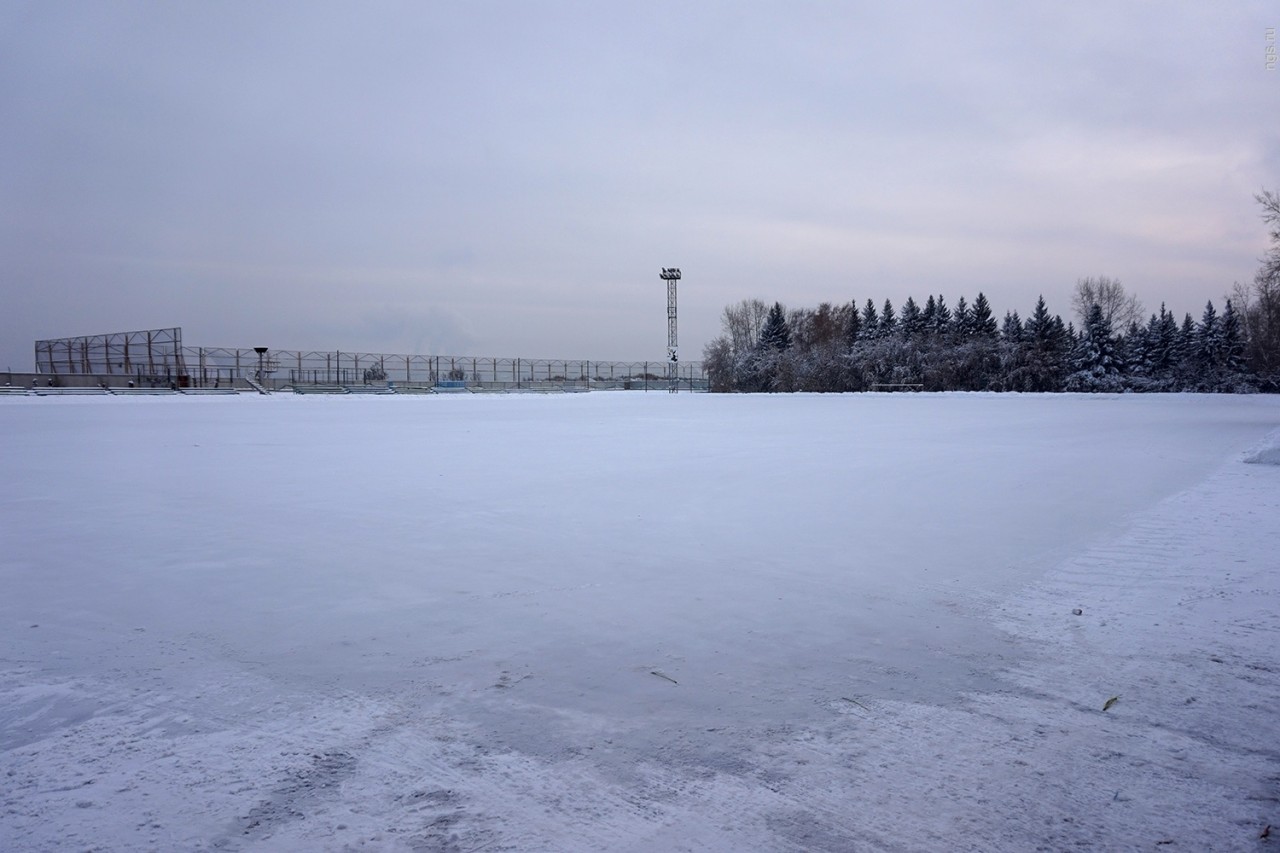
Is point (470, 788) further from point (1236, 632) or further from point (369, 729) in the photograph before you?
point (1236, 632)

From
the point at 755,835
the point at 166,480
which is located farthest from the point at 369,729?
the point at 166,480

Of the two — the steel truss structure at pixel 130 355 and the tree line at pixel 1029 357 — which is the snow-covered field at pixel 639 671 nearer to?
the steel truss structure at pixel 130 355

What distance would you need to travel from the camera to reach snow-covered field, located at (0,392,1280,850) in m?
2.16

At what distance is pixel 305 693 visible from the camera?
3.02m

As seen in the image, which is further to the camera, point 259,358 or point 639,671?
point 259,358

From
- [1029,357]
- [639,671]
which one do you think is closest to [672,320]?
[1029,357]

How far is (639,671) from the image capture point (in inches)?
128

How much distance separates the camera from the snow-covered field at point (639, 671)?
2.16m

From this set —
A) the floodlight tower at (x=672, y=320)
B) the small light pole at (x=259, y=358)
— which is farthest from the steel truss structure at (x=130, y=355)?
the floodlight tower at (x=672, y=320)

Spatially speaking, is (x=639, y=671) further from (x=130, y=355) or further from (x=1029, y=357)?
(x=1029, y=357)

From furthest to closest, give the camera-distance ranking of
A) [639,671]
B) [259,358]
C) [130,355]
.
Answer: [259,358], [130,355], [639,671]

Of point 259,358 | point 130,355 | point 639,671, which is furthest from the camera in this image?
point 259,358

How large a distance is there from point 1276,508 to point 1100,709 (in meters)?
5.80

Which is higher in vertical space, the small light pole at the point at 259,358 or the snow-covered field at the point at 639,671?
the small light pole at the point at 259,358
